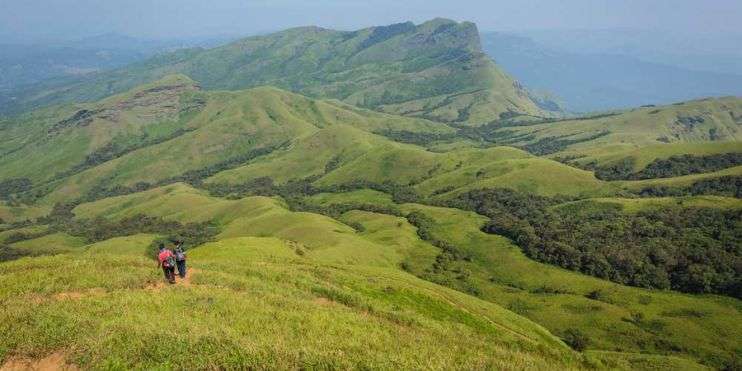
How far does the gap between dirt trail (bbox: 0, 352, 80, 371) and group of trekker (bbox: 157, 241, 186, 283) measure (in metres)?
16.2

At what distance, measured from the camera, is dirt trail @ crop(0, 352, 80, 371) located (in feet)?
101

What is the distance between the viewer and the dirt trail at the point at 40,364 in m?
30.7

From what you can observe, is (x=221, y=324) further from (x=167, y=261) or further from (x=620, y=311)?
(x=620, y=311)

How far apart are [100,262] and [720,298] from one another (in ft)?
550

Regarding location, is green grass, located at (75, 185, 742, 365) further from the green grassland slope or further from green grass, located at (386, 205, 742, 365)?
the green grassland slope

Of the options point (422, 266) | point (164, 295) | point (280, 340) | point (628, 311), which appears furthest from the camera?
point (422, 266)

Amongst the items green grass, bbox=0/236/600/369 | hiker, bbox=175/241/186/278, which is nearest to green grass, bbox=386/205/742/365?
green grass, bbox=0/236/600/369

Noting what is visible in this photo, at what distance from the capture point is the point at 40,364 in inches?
1228

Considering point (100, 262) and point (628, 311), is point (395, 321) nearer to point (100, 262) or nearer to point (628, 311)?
point (100, 262)

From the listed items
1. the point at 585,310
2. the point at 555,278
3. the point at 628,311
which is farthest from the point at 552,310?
the point at 555,278

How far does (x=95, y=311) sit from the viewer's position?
125ft

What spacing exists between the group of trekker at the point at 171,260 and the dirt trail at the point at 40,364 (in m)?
16.2

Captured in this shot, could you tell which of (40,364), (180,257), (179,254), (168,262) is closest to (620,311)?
(180,257)

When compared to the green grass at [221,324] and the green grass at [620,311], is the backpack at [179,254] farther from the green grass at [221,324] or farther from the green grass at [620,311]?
the green grass at [620,311]
